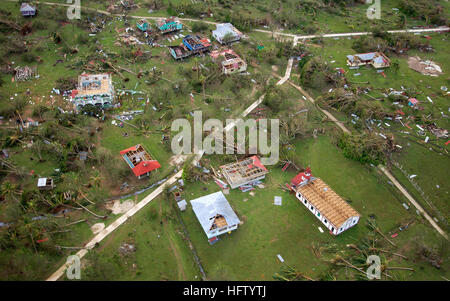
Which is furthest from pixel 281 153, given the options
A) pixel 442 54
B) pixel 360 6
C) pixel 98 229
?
pixel 360 6

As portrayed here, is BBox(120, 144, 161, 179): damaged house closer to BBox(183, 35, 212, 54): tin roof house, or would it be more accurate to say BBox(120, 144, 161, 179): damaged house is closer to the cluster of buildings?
the cluster of buildings

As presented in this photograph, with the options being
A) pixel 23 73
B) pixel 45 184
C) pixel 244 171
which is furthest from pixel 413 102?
pixel 23 73

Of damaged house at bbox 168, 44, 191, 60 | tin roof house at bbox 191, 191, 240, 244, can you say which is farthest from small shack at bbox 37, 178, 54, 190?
damaged house at bbox 168, 44, 191, 60

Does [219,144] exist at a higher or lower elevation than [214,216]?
higher

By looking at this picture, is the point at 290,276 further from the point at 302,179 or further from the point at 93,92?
the point at 93,92

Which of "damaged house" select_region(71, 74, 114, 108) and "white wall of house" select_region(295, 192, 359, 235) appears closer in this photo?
"white wall of house" select_region(295, 192, 359, 235)

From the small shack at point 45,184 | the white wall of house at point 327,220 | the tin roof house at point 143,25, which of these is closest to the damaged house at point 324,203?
the white wall of house at point 327,220
